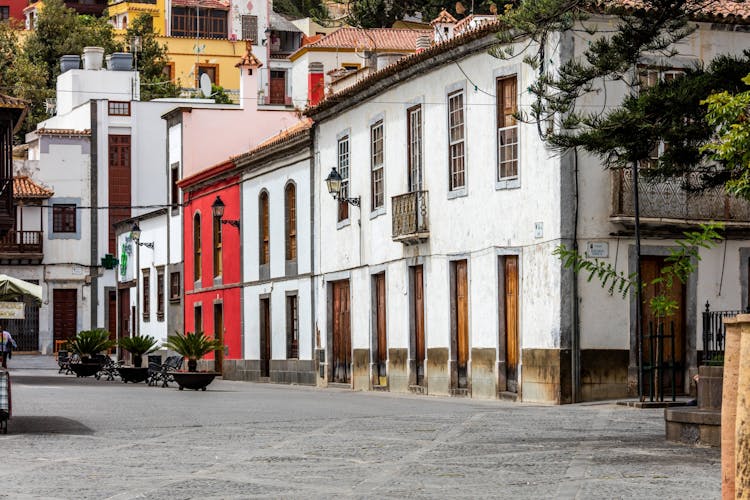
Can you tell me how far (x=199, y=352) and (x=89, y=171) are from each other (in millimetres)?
35724

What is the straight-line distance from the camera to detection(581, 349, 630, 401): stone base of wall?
23297 millimetres

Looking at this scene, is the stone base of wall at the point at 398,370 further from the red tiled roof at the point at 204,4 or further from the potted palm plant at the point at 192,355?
the red tiled roof at the point at 204,4

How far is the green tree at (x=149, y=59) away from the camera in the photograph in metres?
78.6

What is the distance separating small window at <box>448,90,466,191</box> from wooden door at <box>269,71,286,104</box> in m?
62.7

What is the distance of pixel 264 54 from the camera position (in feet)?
298

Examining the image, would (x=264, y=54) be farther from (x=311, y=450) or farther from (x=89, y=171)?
(x=311, y=450)

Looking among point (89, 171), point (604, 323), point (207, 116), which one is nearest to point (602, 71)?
point (604, 323)

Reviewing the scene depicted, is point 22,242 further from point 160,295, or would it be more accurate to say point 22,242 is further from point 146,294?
point 160,295

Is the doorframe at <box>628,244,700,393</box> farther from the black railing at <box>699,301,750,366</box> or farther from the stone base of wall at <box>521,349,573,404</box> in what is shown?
the stone base of wall at <box>521,349,573,404</box>

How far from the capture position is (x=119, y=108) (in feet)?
208

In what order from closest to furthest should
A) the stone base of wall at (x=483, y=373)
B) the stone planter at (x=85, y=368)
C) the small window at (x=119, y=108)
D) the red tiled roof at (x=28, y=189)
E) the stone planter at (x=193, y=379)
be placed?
the stone base of wall at (x=483, y=373) → the stone planter at (x=193, y=379) → the stone planter at (x=85, y=368) → the red tiled roof at (x=28, y=189) → the small window at (x=119, y=108)

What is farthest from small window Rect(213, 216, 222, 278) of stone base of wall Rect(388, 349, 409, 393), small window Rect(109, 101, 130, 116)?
small window Rect(109, 101, 130, 116)

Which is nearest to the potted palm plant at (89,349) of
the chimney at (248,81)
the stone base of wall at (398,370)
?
the chimney at (248,81)

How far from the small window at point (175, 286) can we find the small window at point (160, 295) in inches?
49.9
